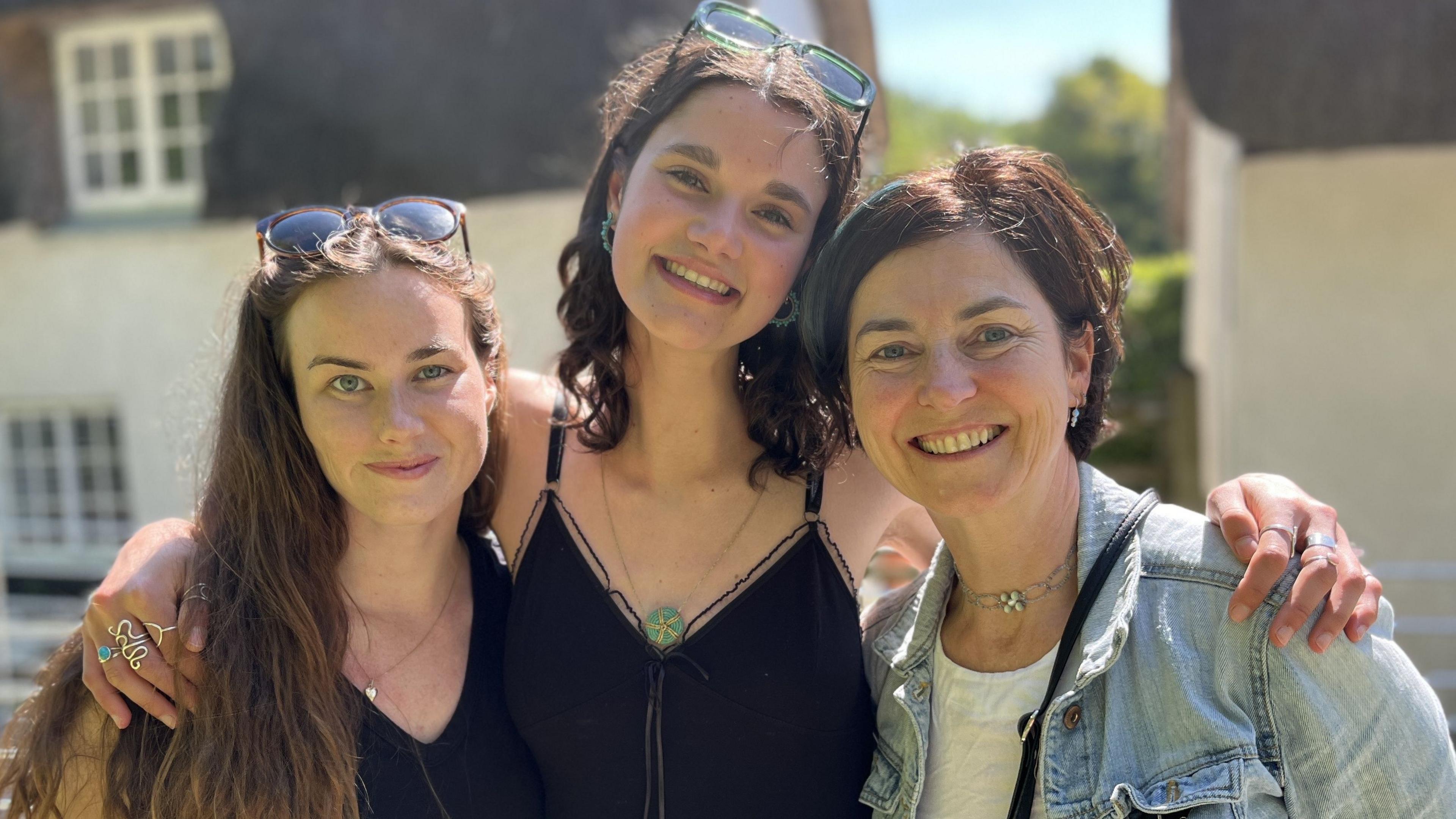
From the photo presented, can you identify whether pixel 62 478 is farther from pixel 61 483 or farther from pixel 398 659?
pixel 398 659

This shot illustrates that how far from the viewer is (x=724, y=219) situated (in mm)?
1991

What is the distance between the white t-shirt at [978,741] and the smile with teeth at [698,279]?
2.57 feet

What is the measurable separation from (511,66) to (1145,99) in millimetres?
30484

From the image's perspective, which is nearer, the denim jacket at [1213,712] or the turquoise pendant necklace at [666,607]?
the denim jacket at [1213,712]

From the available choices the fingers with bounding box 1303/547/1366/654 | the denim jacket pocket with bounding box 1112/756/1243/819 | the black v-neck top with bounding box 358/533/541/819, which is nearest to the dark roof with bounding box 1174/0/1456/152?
the fingers with bounding box 1303/547/1366/654

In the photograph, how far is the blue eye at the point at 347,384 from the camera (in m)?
1.90

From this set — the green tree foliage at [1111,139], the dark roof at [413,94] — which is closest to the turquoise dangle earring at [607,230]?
the dark roof at [413,94]

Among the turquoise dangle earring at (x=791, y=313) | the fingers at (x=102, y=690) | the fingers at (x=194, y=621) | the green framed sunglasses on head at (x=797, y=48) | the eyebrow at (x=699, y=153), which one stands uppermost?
the green framed sunglasses on head at (x=797, y=48)

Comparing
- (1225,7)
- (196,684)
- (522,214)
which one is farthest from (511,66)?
(196,684)

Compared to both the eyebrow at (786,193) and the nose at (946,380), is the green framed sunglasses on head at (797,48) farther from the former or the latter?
the nose at (946,380)

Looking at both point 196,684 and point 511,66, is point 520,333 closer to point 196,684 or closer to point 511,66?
point 511,66

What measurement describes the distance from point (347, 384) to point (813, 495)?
35.2 inches

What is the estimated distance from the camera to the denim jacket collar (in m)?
1.67

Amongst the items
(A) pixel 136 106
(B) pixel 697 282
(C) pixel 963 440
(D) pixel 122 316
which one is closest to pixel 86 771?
(B) pixel 697 282
